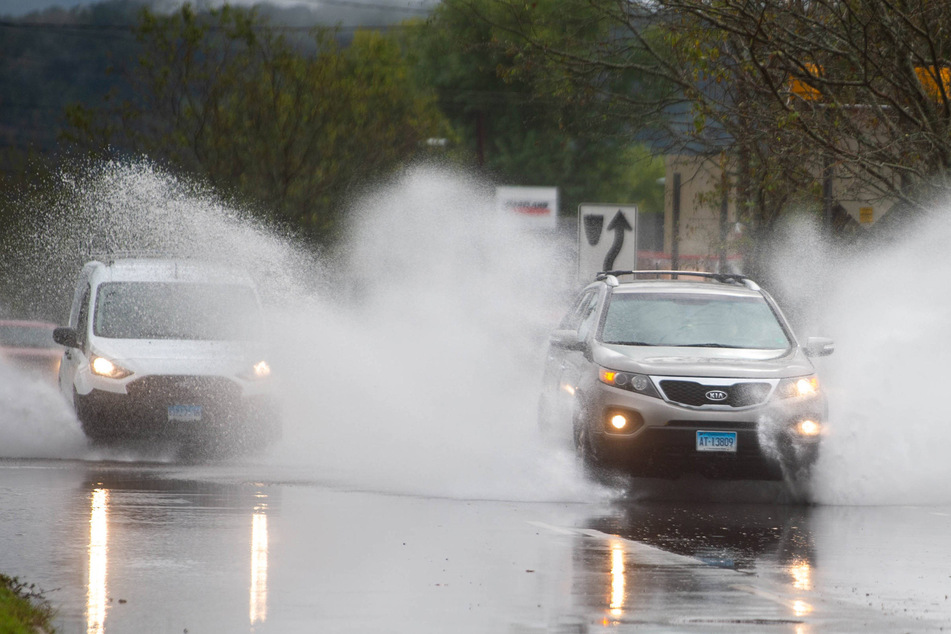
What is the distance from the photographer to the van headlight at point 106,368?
1697 centimetres

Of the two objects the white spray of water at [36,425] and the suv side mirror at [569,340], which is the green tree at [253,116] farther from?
the suv side mirror at [569,340]

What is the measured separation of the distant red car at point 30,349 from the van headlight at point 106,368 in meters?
6.19

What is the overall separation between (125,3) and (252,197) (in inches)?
1124

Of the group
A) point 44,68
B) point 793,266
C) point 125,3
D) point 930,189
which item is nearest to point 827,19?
point 930,189

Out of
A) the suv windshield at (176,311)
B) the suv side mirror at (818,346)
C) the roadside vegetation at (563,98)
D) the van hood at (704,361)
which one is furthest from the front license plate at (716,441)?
the suv windshield at (176,311)

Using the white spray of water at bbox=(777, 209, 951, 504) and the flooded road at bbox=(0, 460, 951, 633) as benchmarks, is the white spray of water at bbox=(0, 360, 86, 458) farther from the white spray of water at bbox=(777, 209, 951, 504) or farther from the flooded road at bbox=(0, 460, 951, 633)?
the white spray of water at bbox=(777, 209, 951, 504)

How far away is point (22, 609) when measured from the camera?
25.4ft

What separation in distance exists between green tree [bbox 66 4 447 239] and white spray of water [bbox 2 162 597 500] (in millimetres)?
1482

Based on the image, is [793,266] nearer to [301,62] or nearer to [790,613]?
[301,62]

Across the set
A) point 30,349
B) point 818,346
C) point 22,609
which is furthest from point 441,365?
point 22,609

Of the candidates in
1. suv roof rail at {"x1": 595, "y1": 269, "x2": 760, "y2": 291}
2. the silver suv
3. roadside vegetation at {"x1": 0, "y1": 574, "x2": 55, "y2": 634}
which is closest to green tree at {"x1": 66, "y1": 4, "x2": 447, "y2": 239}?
suv roof rail at {"x1": 595, "y1": 269, "x2": 760, "y2": 291}

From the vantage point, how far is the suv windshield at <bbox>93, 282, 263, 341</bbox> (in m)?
17.9

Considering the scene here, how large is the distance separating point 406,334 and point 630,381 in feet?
30.9

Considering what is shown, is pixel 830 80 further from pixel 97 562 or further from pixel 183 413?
pixel 97 562
